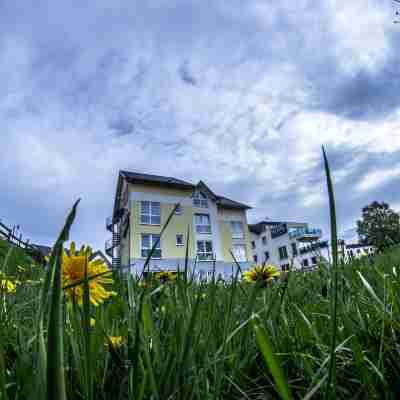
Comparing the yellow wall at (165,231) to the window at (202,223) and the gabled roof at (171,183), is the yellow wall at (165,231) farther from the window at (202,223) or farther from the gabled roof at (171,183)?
the gabled roof at (171,183)

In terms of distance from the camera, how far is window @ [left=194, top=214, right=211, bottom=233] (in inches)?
782

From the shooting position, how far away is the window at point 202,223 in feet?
65.2

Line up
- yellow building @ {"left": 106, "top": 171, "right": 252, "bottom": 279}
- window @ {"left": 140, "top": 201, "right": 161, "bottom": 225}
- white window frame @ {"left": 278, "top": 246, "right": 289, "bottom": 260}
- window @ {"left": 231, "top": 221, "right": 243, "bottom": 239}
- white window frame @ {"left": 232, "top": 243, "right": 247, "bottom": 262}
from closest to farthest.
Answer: white window frame @ {"left": 278, "top": 246, "right": 289, "bottom": 260} < yellow building @ {"left": 106, "top": 171, "right": 252, "bottom": 279} < window @ {"left": 140, "top": 201, "right": 161, "bottom": 225} < white window frame @ {"left": 232, "top": 243, "right": 247, "bottom": 262} < window @ {"left": 231, "top": 221, "right": 243, "bottom": 239}

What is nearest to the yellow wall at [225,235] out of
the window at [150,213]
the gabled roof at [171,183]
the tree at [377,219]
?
the gabled roof at [171,183]

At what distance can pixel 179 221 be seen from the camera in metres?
18.7

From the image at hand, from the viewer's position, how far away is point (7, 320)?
608 mm

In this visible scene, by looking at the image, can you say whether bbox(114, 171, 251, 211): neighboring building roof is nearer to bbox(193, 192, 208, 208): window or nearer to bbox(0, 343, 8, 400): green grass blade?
bbox(193, 192, 208, 208): window

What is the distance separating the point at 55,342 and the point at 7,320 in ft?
1.88

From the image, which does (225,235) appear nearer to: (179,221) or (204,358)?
(179,221)

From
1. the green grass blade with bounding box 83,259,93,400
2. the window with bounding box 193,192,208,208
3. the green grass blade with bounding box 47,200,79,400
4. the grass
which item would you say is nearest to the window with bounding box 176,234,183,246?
the window with bounding box 193,192,208,208

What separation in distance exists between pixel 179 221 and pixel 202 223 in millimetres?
2040

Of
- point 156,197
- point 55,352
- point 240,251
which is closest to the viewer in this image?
point 55,352

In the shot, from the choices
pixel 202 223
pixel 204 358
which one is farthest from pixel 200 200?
pixel 204 358

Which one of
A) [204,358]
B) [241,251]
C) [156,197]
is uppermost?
[156,197]
